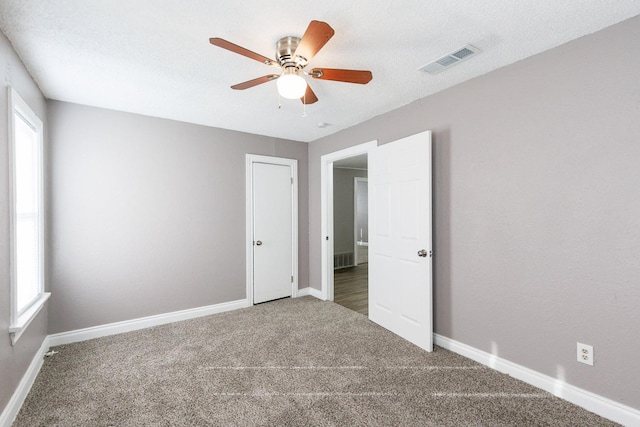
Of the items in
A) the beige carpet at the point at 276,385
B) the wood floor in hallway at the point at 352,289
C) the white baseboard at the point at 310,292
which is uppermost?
the white baseboard at the point at 310,292

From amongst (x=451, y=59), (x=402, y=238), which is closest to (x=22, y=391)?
(x=402, y=238)

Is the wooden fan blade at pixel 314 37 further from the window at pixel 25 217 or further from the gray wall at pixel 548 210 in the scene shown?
the window at pixel 25 217

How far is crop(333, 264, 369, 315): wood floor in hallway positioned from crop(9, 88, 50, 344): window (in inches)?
125

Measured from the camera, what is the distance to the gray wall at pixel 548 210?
1.74 metres

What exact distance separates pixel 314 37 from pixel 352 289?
4.07 m

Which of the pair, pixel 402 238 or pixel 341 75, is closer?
Result: pixel 341 75

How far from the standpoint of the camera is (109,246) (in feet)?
10.1

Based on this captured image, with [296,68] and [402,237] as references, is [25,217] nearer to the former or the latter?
[296,68]

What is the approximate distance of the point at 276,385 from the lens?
2.16 metres

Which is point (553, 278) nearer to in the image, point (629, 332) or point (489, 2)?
point (629, 332)

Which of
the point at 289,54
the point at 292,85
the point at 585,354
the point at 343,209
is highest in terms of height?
the point at 289,54

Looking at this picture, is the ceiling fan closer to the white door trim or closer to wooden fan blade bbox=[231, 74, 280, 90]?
wooden fan blade bbox=[231, 74, 280, 90]

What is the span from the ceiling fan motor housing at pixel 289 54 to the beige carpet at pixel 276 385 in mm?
2246

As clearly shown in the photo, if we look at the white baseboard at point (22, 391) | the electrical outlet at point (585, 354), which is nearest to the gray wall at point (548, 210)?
the electrical outlet at point (585, 354)
